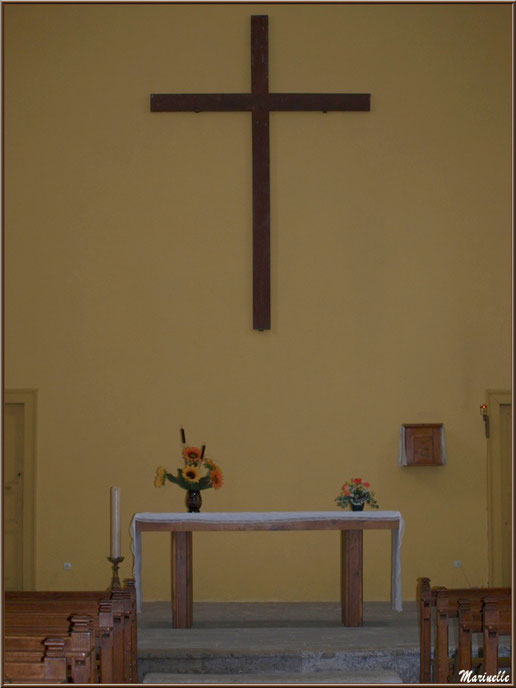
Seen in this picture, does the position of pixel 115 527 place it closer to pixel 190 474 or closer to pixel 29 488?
pixel 190 474

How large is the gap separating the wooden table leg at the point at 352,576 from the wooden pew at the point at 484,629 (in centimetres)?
160

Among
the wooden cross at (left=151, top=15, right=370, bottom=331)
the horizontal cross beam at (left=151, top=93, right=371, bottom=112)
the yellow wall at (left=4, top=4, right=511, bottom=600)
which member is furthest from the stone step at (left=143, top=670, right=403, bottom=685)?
the horizontal cross beam at (left=151, top=93, right=371, bottom=112)

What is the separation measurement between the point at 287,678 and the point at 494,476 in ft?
10.6

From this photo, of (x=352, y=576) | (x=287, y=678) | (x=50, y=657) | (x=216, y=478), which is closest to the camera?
(x=50, y=657)

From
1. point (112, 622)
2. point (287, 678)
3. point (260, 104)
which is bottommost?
point (287, 678)

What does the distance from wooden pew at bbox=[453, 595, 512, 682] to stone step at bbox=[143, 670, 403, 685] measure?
82 cm

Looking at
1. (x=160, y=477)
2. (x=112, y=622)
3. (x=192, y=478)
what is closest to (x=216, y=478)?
A: (x=192, y=478)

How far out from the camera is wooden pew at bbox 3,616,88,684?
3580mm

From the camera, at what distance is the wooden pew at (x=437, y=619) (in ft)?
16.9

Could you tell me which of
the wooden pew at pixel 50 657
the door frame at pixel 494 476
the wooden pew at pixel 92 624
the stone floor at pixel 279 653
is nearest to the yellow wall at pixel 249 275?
the door frame at pixel 494 476

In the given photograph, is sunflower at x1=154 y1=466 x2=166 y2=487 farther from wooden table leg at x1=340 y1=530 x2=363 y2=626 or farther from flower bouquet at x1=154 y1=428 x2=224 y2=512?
wooden table leg at x1=340 y1=530 x2=363 y2=626

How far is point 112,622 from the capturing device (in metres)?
4.60

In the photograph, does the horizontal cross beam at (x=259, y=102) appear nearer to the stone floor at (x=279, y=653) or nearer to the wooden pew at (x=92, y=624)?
the stone floor at (x=279, y=653)

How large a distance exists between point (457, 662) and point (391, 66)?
5.31m
